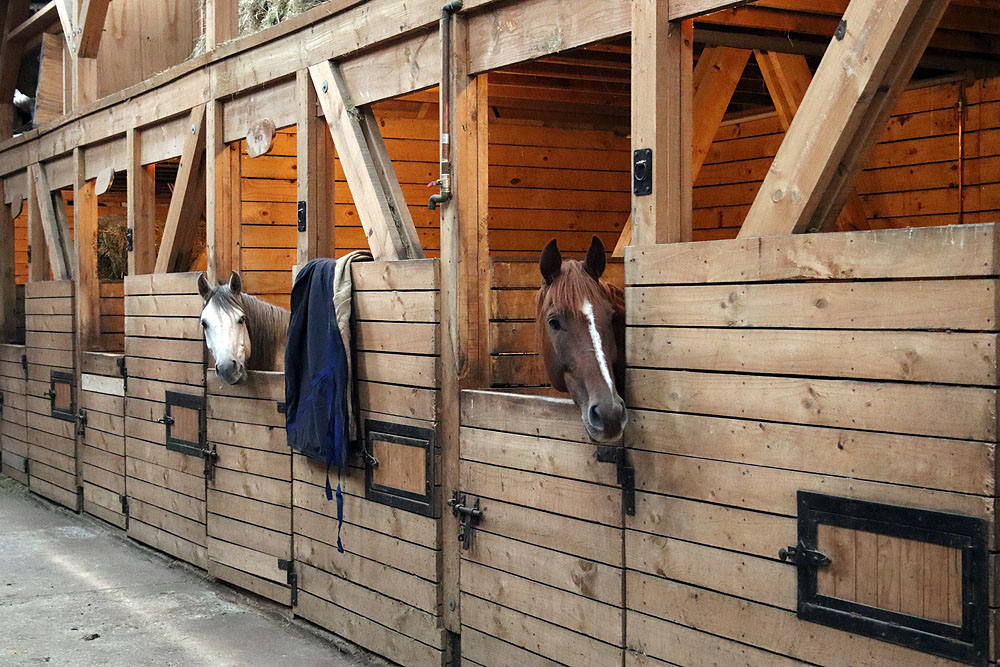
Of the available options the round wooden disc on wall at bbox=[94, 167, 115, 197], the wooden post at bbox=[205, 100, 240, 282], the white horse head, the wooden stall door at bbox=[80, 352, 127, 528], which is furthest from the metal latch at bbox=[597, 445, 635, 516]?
the round wooden disc on wall at bbox=[94, 167, 115, 197]

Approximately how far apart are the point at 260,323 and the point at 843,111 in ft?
13.6

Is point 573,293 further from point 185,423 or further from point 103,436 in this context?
point 103,436

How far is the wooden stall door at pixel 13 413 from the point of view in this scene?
412 inches

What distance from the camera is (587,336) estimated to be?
3.67 meters

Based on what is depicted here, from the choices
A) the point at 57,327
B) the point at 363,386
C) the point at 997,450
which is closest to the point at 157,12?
the point at 57,327

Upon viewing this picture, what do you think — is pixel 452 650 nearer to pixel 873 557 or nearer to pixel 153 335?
pixel 873 557

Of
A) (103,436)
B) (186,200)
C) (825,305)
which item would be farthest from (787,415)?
(103,436)

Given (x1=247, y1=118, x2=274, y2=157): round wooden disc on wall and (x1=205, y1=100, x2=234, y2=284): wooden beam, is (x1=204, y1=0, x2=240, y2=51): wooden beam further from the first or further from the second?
(x1=247, y1=118, x2=274, y2=157): round wooden disc on wall

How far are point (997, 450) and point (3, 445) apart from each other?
420 inches

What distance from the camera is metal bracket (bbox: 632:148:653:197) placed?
12.0ft

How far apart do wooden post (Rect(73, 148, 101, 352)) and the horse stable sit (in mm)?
41

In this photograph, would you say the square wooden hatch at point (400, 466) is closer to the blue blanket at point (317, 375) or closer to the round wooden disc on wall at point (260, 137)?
the blue blanket at point (317, 375)

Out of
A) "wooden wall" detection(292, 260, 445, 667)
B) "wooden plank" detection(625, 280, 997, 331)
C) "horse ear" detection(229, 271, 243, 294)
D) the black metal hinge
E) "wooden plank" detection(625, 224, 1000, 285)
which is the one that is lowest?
the black metal hinge

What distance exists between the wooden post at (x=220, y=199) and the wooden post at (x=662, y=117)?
370 centimetres
